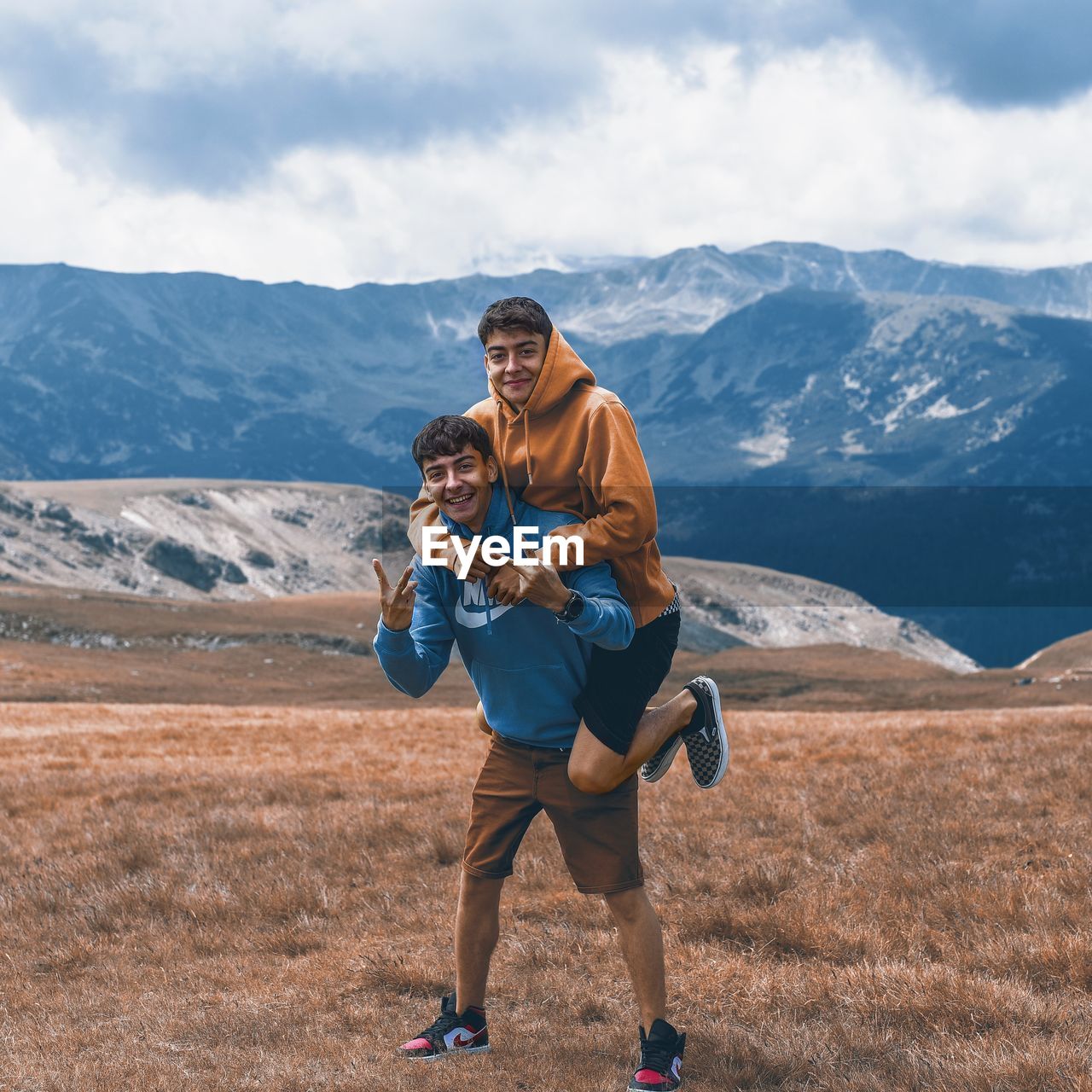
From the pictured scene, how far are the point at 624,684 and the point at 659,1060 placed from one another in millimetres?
1766

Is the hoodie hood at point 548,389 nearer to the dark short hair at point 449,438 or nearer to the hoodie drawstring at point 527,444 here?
the hoodie drawstring at point 527,444

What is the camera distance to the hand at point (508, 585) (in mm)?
5004

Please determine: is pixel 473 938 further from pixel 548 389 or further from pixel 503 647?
pixel 548 389

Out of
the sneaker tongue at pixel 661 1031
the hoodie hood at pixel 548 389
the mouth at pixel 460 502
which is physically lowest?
the sneaker tongue at pixel 661 1031

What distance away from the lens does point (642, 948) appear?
5.57 meters

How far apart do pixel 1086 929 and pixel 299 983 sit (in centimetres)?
470

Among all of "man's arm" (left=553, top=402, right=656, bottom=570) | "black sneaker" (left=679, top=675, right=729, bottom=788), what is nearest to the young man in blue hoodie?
"man's arm" (left=553, top=402, right=656, bottom=570)

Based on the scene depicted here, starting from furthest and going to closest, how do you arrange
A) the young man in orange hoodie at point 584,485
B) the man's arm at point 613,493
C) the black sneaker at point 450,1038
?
the black sneaker at point 450,1038, the young man in orange hoodie at point 584,485, the man's arm at point 613,493

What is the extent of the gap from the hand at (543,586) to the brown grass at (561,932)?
7.53 ft

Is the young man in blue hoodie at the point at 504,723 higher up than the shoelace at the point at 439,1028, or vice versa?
the young man in blue hoodie at the point at 504,723

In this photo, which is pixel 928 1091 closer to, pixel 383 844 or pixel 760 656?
pixel 383 844

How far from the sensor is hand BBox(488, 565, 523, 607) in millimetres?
5004

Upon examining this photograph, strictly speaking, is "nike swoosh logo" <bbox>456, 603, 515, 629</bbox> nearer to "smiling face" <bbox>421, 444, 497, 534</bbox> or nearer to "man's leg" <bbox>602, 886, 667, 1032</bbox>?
"smiling face" <bbox>421, 444, 497, 534</bbox>

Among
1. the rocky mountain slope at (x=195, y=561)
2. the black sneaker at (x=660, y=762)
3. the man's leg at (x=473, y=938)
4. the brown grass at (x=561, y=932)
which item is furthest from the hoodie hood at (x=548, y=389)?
the rocky mountain slope at (x=195, y=561)
